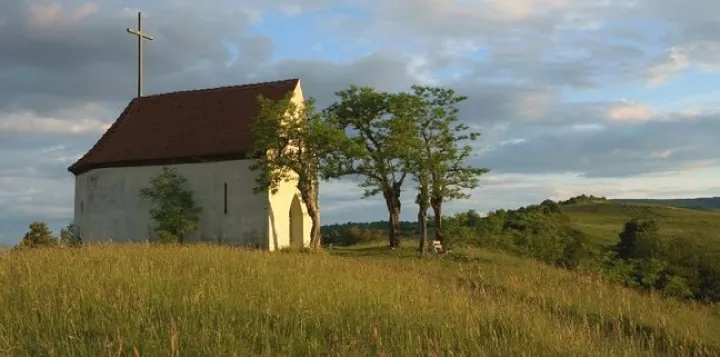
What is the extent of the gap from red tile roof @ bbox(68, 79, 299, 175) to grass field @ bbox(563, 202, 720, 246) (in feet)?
123

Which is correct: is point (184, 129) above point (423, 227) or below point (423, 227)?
above

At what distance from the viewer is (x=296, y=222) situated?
3138cm

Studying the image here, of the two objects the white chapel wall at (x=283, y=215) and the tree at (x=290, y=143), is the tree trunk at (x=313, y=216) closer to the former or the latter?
the tree at (x=290, y=143)

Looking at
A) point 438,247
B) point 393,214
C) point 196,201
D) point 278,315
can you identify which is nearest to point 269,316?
point 278,315

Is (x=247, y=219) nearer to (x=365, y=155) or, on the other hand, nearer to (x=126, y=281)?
(x=365, y=155)

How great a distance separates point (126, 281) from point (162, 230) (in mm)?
19652

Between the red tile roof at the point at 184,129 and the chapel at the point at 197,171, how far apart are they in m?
0.05

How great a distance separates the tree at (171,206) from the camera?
27.4 m

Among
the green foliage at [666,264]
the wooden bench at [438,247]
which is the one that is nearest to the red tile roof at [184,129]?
the wooden bench at [438,247]

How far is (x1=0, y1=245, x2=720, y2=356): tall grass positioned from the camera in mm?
5684

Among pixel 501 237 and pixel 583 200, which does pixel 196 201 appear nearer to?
pixel 501 237

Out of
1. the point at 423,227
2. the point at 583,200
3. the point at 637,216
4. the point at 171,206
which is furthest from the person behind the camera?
the point at 583,200

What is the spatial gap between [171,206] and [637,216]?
60005 mm

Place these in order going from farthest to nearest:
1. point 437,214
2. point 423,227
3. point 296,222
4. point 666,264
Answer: point 437,214
point 296,222
point 666,264
point 423,227
